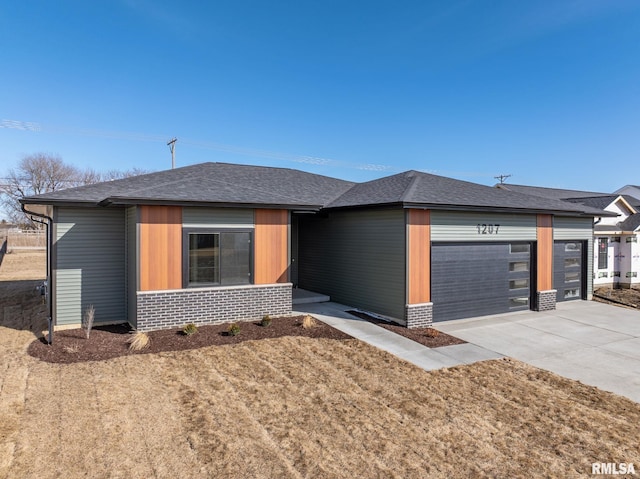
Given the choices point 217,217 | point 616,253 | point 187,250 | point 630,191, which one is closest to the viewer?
point 187,250

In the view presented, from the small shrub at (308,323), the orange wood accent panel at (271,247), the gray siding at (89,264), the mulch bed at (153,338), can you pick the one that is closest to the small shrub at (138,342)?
the mulch bed at (153,338)

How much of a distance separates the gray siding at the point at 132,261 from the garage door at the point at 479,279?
25.3 ft

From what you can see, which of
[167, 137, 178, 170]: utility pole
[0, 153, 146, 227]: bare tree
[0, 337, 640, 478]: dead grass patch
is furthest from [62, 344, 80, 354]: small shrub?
[0, 153, 146, 227]: bare tree

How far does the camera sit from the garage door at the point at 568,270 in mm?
13773

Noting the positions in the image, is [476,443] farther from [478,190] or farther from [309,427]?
[478,190]

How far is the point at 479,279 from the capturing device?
11.2 meters

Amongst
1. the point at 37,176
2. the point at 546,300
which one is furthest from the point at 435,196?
the point at 37,176

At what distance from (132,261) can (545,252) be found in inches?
496

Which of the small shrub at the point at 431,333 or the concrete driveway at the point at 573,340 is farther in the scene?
the small shrub at the point at 431,333

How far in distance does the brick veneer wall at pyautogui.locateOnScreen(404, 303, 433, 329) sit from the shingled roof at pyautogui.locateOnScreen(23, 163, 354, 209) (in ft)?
12.6

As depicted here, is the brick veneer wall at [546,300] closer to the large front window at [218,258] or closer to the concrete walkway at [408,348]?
the concrete walkway at [408,348]

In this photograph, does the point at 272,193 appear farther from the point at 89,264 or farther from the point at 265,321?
the point at 89,264

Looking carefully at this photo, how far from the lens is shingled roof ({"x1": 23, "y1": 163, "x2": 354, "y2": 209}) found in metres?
9.14
